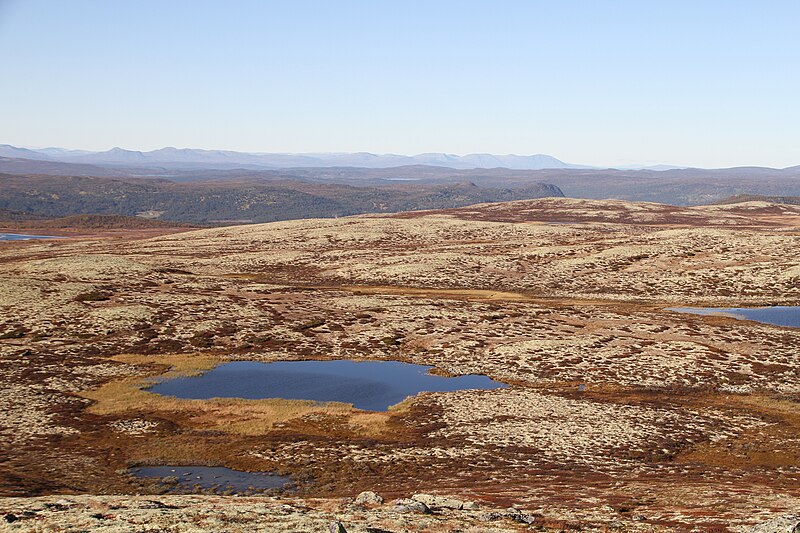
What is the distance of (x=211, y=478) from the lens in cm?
3400

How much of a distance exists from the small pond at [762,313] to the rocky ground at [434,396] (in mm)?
3580

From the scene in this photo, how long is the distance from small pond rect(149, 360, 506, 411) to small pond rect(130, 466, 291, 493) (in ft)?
47.9

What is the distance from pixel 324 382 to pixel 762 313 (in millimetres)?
61149

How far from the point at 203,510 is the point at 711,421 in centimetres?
3556

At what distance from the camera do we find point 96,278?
9406 cm

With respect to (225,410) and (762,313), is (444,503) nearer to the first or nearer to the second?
(225,410)

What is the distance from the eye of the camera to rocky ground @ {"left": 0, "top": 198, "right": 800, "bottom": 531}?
27.0m

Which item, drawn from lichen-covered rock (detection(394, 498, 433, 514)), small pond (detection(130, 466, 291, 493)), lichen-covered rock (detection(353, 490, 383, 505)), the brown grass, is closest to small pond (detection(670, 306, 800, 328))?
the brown grass

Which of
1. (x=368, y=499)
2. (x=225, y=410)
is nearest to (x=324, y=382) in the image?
(x=225, y=410)

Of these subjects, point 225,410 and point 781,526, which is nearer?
point 781,526

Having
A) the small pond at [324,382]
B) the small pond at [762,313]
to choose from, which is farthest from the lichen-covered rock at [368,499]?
the small pond at [762,313]

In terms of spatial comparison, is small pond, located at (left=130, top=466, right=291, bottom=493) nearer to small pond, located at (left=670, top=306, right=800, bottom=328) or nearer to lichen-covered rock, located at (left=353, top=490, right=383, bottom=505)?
lichen-covered rock, located at (left=353, top=490, right=383, bottom=505)

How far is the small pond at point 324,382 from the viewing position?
50.8 meters

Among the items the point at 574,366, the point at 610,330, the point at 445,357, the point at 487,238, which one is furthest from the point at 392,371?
the point at 487,238
